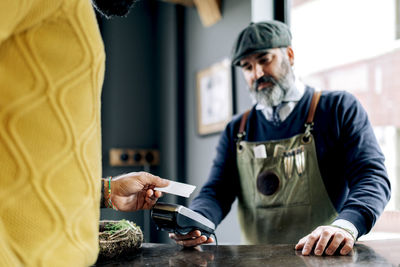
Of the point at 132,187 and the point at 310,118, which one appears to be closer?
the point at 132,187

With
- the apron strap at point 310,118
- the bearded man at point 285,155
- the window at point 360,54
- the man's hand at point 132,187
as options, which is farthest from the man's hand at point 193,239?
the window at point 360,54

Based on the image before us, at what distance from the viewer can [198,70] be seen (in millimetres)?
3719

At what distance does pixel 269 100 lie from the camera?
6.83 feet

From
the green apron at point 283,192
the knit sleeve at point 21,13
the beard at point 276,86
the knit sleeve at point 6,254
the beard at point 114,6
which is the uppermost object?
the beard at point 114,6

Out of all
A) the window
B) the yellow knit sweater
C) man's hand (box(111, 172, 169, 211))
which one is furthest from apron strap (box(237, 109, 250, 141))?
the yellow knit sweater

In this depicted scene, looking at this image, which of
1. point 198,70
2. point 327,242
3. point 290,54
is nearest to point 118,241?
point 327,242

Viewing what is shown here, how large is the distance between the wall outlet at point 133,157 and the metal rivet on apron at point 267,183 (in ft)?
6.85

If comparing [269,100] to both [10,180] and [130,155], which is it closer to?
[10,180]

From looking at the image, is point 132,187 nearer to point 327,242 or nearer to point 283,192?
point 327,242

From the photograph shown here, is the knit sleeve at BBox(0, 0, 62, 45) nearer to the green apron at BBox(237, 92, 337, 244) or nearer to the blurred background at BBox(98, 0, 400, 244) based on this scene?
the green apron at BBox(237, 92, 337, 244)

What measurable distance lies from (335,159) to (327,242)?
80cm

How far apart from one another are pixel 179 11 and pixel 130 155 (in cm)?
146

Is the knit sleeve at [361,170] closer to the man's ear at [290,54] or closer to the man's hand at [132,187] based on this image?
the man's ear at [290,54]

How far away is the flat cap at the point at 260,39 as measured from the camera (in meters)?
2.00
